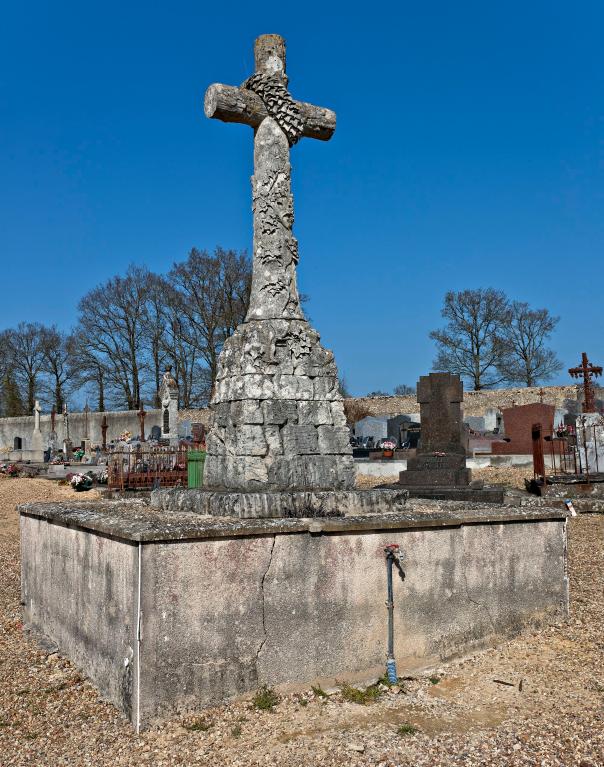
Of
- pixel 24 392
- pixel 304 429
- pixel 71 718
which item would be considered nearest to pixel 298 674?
pixel 71 718

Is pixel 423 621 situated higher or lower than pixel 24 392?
lower

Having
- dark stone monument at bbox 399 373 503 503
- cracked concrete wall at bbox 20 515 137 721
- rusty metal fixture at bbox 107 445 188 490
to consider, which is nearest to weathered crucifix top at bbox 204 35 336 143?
cracked concrete wall at bbox 20 515 137 721

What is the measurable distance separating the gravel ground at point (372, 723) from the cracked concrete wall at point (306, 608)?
0.58 feet

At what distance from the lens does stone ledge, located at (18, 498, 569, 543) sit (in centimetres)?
442

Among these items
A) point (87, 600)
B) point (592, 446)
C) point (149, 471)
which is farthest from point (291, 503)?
point (149, 471)

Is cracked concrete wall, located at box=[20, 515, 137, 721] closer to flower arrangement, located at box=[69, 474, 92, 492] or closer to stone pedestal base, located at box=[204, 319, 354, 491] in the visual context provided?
stone pedestal base, located at box=[204, 319, 354, 491]

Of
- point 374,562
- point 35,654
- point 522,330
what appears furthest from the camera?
point 522,330

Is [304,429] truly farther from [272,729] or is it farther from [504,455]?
[504,455]

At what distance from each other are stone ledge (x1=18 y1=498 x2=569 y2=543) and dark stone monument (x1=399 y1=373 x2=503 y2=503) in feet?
22.7

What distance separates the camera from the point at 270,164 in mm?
6484

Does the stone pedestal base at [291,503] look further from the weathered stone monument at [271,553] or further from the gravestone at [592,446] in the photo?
the gravestone at [592,446]

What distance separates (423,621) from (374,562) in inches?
23.4

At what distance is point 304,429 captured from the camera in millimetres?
6008

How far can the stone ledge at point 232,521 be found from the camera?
4.42m
